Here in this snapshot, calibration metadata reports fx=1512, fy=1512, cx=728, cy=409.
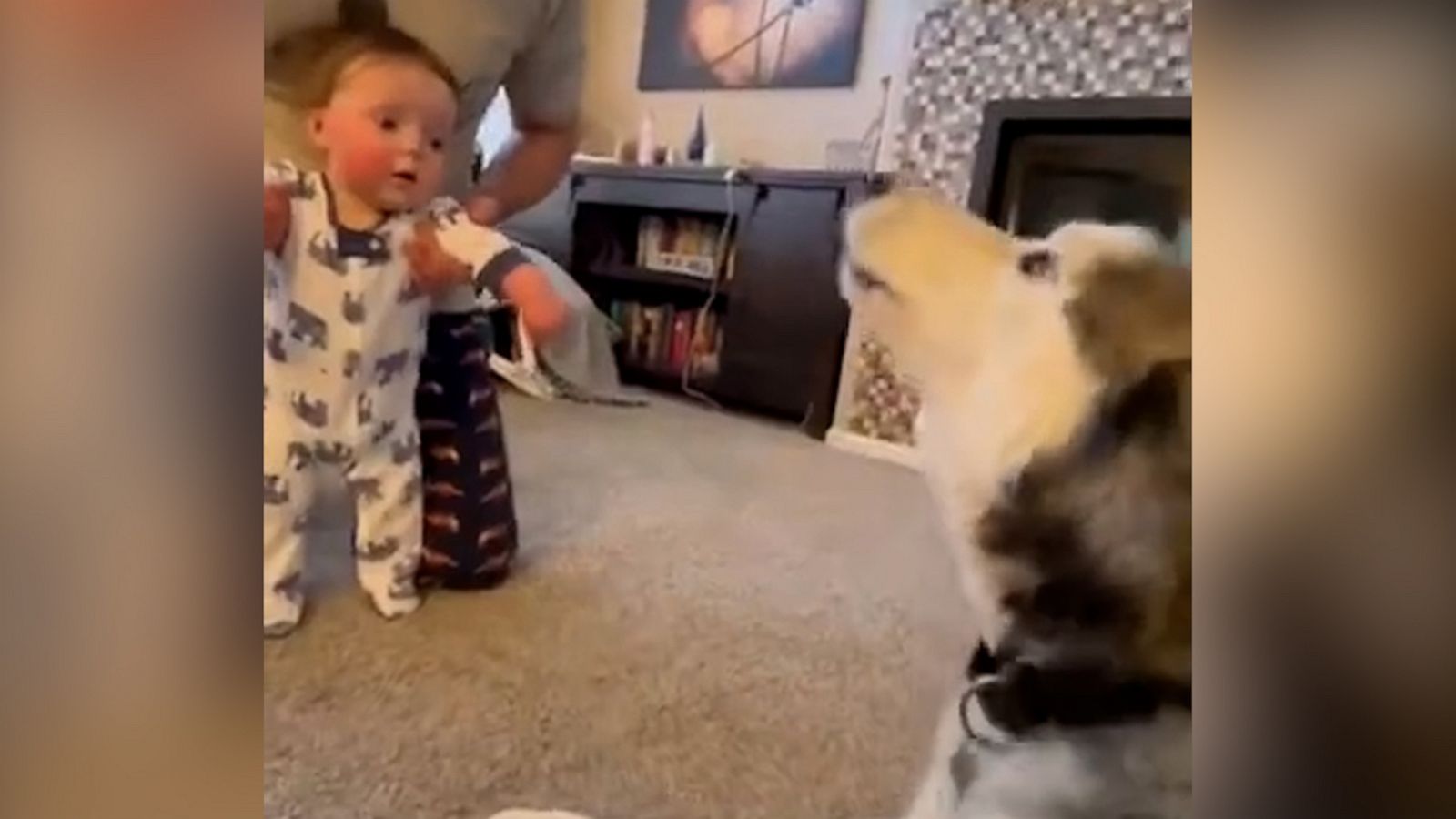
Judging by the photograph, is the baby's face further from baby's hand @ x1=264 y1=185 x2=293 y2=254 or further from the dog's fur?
the dog's fur

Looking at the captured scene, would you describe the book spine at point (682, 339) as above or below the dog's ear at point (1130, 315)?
below

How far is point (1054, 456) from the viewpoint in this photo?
0.80 m

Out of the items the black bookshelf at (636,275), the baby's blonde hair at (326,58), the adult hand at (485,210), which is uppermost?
the baby's blonde hair at (326,58)

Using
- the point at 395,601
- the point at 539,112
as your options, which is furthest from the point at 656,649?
the point at 539,112

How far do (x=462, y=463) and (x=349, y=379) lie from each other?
71mm

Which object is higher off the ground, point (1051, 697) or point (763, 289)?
point (763, 289)

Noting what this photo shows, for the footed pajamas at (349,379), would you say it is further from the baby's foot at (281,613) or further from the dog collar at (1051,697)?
the dog collar at (1051,697)

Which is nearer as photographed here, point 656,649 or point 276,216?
point 276,216

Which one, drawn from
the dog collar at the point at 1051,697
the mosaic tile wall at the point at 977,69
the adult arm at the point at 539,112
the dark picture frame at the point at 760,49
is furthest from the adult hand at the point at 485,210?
the dog collar at the point at 1051,697

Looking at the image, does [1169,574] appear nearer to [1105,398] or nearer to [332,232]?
[1105,398]

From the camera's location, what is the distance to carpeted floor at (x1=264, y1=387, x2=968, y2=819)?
27.1 inches

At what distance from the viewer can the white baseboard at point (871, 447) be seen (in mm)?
796

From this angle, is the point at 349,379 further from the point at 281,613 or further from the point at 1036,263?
the point at 1036,263

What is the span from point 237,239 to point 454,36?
16cm
